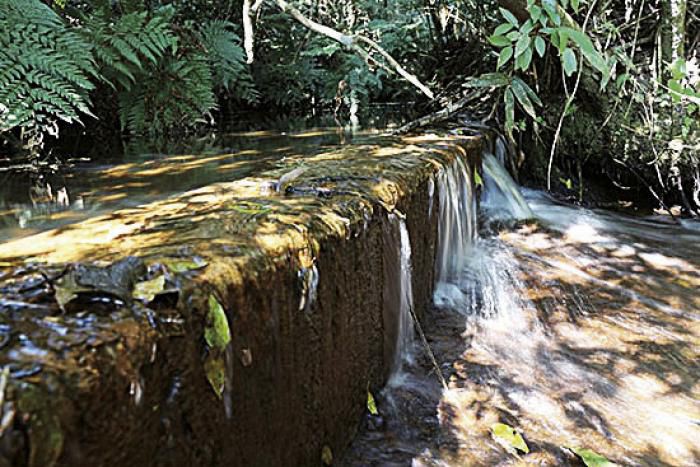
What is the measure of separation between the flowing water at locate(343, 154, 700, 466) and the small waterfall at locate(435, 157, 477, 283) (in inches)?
0.7

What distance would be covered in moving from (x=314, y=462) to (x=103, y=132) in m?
5.25

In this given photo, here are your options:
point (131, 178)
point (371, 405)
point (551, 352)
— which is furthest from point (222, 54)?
point (371, 405)

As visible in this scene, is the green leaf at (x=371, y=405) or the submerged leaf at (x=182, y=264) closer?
the submerged leaf at (x=182, y=264)

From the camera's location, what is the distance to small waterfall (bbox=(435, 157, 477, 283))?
3.53 m

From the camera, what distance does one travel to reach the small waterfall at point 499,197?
16.1 ft

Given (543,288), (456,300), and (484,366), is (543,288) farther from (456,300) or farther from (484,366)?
(484,366)

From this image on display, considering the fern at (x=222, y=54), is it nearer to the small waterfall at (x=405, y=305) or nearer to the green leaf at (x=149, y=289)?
the small waterfall at (x=405, y=305)

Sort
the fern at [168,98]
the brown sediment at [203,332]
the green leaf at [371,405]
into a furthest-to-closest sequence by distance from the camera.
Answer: the fern at [168,98], the green leaf at [371,405], the brown sediment at [203,332]

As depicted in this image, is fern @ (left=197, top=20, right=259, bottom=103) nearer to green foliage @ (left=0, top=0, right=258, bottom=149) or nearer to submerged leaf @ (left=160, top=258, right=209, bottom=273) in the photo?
green foliage @ (left=0, top=0, right=258, bottom=149)

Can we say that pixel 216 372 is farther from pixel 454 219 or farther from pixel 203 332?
pixel 454 219

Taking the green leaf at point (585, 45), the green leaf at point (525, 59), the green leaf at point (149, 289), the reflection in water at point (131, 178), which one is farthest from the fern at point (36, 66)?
the green leaf at point (149, 289)

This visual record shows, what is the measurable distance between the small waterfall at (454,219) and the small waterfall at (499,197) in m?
0.73

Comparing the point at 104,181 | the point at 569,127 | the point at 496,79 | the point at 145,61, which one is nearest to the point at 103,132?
the point at 145,61

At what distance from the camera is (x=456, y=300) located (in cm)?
339
